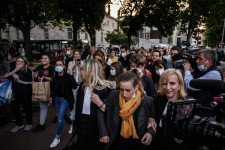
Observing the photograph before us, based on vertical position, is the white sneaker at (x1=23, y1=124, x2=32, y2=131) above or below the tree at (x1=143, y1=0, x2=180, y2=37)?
below

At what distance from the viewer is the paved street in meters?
3.60

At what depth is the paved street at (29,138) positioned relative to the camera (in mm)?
3604

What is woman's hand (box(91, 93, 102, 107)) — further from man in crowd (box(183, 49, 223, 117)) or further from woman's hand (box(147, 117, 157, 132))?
man in crowd (box(183, 49, 223, 117))

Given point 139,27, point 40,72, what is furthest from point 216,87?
point 139,27

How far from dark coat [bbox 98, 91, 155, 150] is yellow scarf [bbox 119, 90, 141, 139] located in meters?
0.06

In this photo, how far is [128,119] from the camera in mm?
2057

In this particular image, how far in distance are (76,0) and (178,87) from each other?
489 inches

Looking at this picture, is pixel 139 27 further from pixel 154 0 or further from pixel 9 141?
pixel 9 141

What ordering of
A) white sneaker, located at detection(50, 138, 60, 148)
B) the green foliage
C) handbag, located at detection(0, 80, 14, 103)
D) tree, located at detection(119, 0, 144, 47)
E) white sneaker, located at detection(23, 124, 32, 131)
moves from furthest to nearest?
1. the green foliage
2. tree, located at detection(119, 0, 144, 47)
3. white sneaker, located at detection(23, 124, 32, 131)
4. handbag, located at detection(0, 80, 14, 103)
5. white sneaker, located at detection(50, 138, 60, 148)

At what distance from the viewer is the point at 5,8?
14.6 m

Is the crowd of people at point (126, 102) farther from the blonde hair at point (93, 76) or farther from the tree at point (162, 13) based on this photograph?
the tree at point (162, 13)

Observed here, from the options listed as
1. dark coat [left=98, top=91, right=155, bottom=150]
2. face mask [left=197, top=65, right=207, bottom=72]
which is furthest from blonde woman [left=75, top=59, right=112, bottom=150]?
face mask [left=197, top=65, right=207, bottom=72]

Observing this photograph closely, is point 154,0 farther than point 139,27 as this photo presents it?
No

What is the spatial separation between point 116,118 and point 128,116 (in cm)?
17
